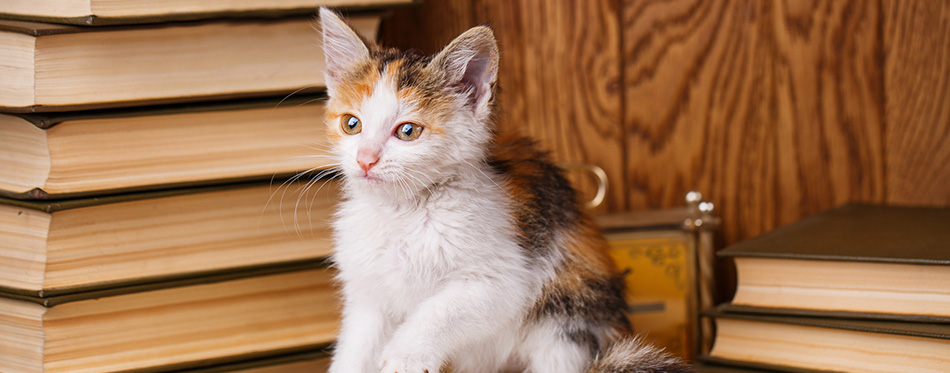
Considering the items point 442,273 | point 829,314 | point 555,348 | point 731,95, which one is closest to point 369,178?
point 442,273

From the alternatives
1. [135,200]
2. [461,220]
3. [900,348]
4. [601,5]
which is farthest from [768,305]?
[135,200]

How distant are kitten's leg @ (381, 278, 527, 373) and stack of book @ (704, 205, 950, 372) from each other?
→ 0.31 metres

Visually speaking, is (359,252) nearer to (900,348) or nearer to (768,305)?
(768,305)

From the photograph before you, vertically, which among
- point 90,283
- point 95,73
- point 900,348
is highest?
point 95,73

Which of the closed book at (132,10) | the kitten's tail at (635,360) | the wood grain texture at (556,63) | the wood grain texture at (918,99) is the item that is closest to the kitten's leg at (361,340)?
the kitten's tail at (635,360)

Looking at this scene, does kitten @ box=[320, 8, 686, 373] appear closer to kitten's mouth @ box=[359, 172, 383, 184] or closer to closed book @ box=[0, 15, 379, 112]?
kitten's mouth @ box=[359, 172, 383, 184]

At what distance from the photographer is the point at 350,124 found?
0.84 meters

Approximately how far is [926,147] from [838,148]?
121 millimetres

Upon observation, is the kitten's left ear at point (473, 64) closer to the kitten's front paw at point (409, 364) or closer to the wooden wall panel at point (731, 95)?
the kitten's front paw at point (409, 364)

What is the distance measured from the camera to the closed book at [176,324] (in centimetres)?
94

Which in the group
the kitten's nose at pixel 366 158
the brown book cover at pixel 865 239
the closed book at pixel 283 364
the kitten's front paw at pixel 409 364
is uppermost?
the kitten's nose at pixel 366 158

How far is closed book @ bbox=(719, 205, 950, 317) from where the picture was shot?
0.87m

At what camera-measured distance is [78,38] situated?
91 cm

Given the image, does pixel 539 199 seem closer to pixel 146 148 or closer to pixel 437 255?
pixel 437 255
